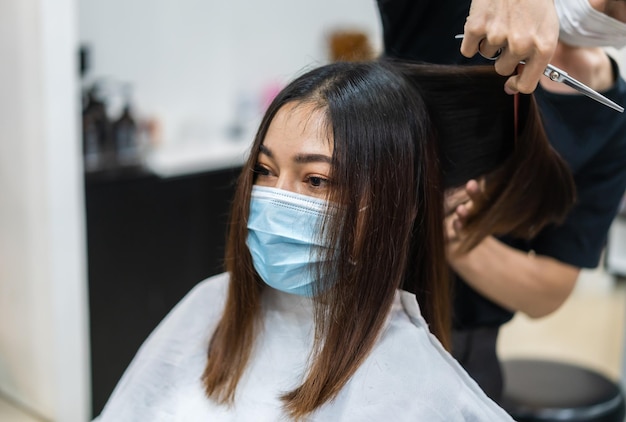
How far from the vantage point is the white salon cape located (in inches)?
43.9

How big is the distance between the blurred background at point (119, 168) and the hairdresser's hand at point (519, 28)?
1.87 feet

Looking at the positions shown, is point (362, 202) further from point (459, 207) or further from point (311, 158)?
point (459, 207)

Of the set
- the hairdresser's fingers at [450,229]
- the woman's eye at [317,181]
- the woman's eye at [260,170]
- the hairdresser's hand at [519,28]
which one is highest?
the hairdresser's hand at [519,28]

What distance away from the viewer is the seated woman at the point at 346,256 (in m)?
1.12

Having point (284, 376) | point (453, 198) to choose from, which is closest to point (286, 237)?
point (284, 376)

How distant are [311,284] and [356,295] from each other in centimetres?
7

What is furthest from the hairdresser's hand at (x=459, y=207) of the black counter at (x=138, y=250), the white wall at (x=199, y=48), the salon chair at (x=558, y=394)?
the white wall at (x=199, y=48)

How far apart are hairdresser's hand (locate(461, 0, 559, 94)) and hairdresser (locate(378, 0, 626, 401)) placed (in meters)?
0.09

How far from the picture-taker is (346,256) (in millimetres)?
1129

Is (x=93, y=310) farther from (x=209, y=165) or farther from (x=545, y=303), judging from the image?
(x=545, y=303)

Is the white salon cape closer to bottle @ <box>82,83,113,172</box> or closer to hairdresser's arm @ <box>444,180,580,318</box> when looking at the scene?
hairdresser's arm @ <box>444,180,580,318</box>

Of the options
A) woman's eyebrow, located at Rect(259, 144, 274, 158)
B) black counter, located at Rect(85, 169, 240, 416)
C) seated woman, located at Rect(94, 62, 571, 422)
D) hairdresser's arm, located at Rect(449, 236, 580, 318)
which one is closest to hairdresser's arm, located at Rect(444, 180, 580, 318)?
hairdresser's arm, located at Rect(449, 236, 580, 318)

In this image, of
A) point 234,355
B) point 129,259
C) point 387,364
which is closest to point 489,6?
point 387,364

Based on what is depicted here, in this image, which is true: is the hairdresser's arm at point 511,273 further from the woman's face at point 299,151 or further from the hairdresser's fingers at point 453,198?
the woman's face at point 299,151
